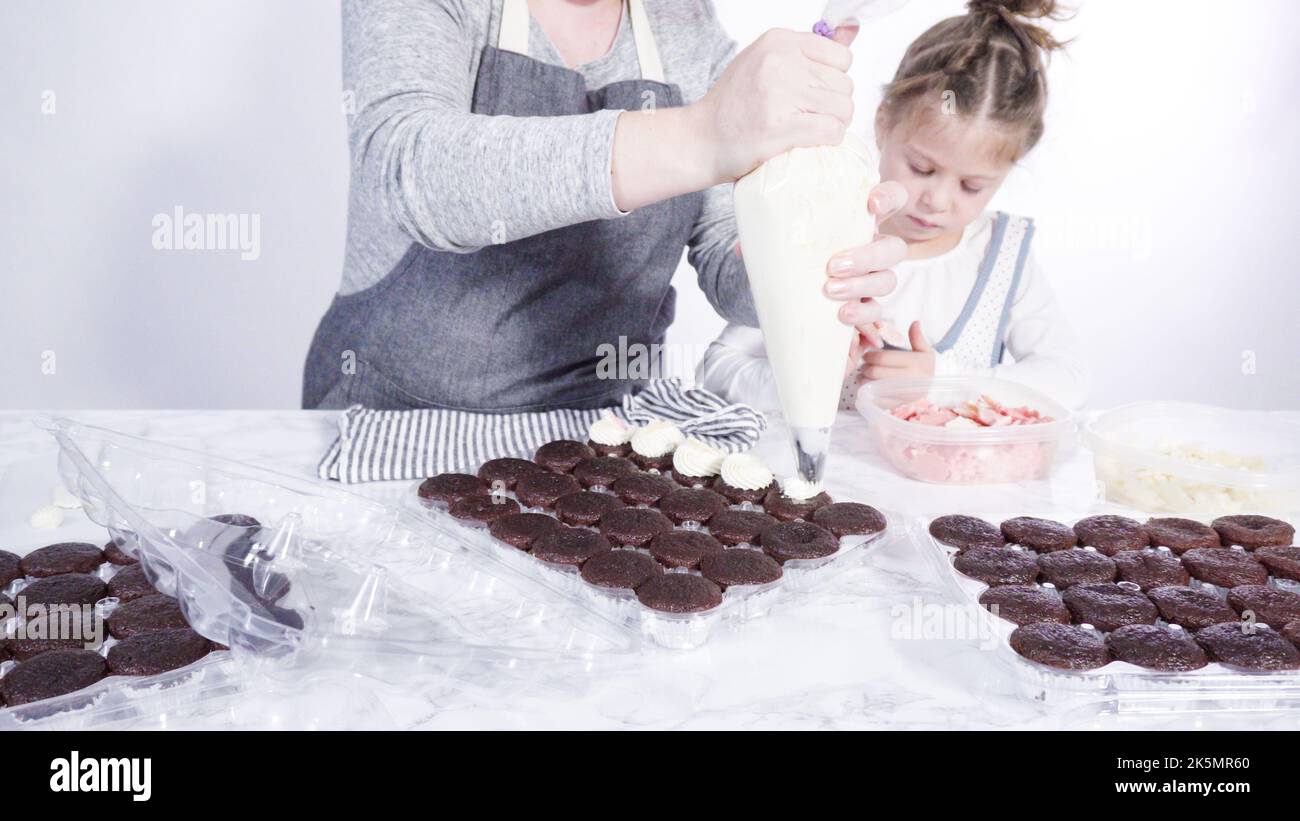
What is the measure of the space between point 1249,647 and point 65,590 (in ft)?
3.93

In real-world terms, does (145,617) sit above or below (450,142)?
below

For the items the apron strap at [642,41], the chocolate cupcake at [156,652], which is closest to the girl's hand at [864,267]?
the chocolate cupcake at [156,652]

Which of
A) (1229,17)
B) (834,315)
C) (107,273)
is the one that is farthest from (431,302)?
(1229,17)

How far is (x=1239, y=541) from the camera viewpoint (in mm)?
1331

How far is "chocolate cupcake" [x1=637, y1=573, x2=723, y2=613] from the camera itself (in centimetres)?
111

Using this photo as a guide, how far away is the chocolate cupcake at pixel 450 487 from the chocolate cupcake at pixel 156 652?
1.40ft

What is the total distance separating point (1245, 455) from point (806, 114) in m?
0.96

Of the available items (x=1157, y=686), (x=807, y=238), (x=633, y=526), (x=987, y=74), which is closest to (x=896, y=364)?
(x=987, y=74)

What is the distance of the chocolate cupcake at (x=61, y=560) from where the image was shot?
3.91 feet

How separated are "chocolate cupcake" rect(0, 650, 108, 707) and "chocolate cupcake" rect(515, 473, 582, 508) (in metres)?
0.57

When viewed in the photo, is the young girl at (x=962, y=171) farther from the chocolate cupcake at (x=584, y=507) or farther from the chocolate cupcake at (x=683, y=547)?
the chocolate cupcake at (x=683, y=547)

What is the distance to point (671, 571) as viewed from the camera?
49.4 inches

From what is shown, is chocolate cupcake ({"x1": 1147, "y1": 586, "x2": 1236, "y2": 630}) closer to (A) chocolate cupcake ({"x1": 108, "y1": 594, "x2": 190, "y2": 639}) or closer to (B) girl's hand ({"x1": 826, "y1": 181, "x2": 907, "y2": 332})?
(B) girl's hand ({"x1": 826, "y1": 181, "x2": 907, "y2": 332})

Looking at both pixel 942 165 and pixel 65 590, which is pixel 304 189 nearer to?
pixel 942 165
